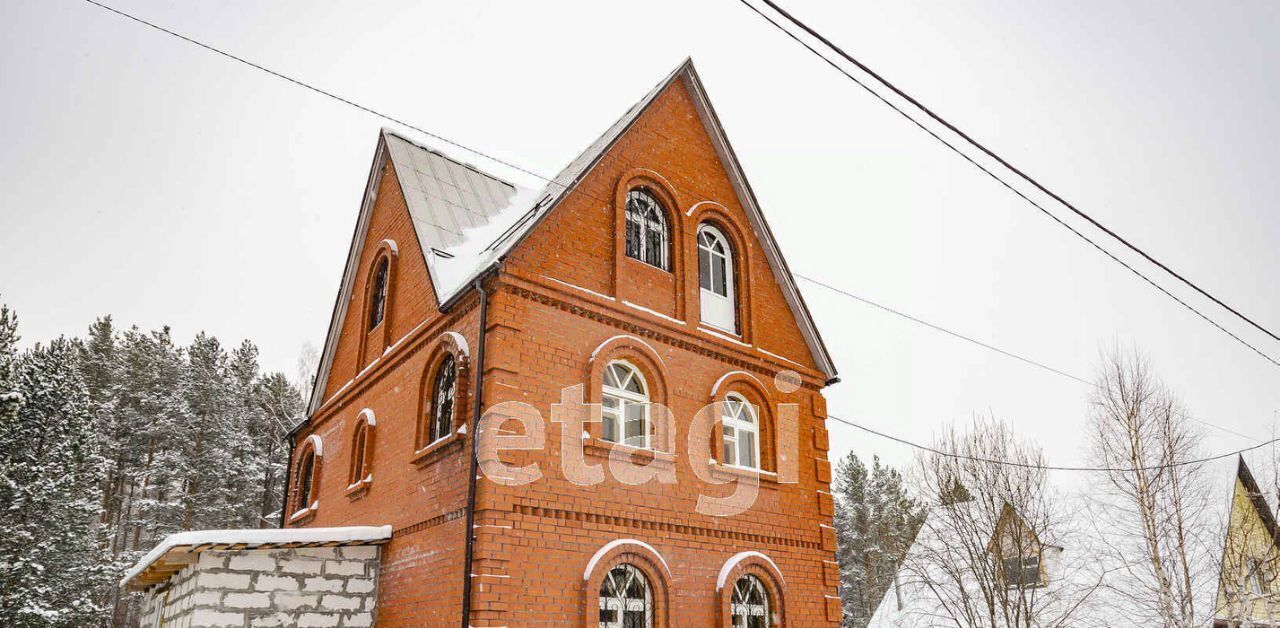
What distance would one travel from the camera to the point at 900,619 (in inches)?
955

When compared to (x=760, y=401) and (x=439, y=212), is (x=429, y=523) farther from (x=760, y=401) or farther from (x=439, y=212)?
(x=760, y=401)

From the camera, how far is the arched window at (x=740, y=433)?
12.7 metres

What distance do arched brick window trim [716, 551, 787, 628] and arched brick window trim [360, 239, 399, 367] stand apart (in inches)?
259

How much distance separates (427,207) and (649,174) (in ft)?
12.3

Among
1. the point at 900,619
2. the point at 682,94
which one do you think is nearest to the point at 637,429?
the point at 682,94

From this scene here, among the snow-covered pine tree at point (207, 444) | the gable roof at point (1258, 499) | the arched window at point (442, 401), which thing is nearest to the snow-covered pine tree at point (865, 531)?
the gable roof at point (1258, 499)

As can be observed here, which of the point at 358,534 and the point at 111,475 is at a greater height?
the point at 111,475

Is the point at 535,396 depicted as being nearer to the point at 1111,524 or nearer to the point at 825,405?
the point at 825,405

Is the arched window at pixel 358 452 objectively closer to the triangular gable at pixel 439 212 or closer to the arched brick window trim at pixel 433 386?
the arched brick window trim at pixel 433 386

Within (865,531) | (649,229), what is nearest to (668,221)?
(649,229)

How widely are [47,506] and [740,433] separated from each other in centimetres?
2473

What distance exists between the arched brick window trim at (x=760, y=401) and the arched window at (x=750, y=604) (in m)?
1.83

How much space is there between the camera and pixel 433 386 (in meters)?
11.6

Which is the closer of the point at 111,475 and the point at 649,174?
the point at 649,174
